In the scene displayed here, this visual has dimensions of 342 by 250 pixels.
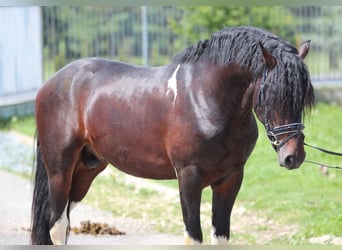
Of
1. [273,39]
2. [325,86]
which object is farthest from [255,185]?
[325,86]

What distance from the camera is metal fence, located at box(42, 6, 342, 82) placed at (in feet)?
50.6

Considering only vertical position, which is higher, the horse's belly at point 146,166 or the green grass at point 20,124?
the horse's belly at point 146,166

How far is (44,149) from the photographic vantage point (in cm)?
551

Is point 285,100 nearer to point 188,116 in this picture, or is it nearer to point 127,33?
point 188,116

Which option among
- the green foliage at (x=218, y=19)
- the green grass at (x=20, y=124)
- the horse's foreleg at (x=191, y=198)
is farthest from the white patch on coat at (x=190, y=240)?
the green foliage at (x=218, y=19)

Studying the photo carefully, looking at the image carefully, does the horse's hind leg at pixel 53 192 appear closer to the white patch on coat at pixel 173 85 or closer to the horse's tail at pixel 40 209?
the horse's tail at pixel 40 209

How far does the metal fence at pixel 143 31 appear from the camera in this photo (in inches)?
607

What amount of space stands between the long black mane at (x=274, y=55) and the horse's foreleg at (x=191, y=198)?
0.56 meters

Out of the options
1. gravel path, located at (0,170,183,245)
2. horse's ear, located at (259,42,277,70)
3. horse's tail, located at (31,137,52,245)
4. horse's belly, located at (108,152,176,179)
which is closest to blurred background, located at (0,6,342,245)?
gravel path, located at (0,170,183,245)

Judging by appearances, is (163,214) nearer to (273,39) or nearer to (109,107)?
(109,107)

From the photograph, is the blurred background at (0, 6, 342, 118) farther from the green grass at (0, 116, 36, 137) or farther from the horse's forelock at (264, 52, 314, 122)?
the horse's forelock at (264, 52, 314, 122)

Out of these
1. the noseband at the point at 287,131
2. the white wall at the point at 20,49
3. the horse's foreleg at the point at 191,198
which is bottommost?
the white wall at the point at 20,49

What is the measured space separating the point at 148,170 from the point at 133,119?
316 mm

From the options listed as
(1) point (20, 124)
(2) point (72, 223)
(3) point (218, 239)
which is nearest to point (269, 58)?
(3) point (218, 239)
